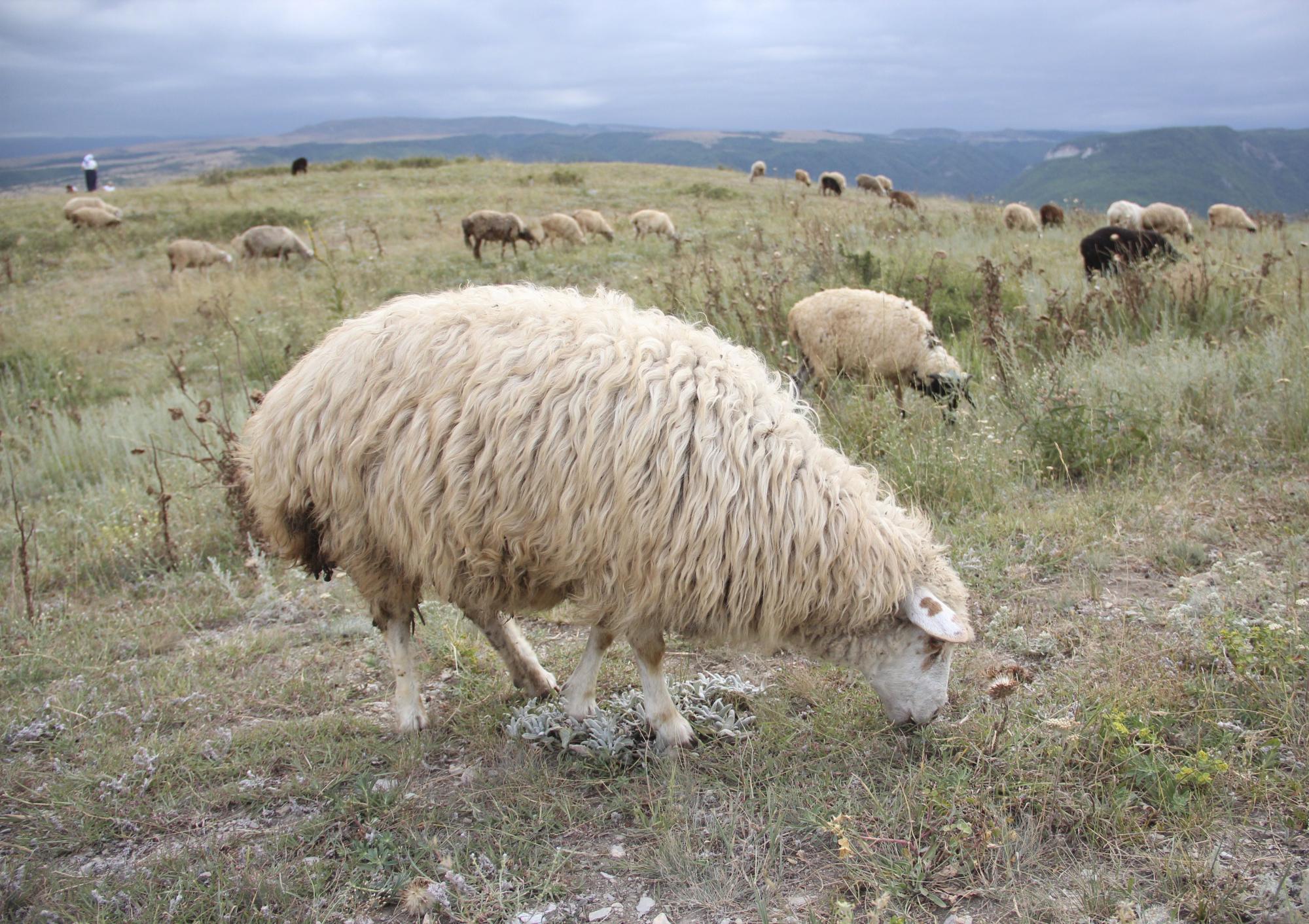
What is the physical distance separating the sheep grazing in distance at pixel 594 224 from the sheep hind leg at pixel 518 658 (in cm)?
1526

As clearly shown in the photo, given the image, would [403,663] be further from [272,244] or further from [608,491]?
[272,244]

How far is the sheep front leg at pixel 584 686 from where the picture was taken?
351 cm

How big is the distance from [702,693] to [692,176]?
2621cm

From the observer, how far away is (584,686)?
3527 millimetres

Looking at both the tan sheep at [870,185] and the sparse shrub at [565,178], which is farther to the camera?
the tan sheep at [870,185]

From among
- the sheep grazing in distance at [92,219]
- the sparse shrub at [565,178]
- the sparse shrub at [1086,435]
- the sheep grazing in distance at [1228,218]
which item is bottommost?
the sparse shrub at [1086,435]

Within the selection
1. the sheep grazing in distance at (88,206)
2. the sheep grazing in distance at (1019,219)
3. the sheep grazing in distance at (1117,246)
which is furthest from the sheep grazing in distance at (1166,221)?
the sheep grazing in distance at (88,206)

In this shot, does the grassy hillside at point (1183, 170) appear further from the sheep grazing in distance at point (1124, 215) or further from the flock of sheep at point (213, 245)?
the flock of sheep at point (213, 245)

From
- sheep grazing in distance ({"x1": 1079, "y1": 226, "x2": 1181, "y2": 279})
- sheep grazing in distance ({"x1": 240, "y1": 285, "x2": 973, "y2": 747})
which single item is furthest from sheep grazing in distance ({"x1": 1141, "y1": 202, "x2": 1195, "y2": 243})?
sheep grazing in distance ({"x1": 240, "y1": 285, "x2": 973, "y2": 747})

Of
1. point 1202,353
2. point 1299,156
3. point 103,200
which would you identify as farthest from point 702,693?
point 1299,156

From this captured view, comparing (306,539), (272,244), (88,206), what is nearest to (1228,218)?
(272,244)

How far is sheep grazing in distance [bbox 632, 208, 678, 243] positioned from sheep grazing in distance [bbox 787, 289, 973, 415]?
10591mm

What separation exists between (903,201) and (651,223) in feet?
18.4

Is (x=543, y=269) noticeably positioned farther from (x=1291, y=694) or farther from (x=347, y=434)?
(x=1291, y=694)
